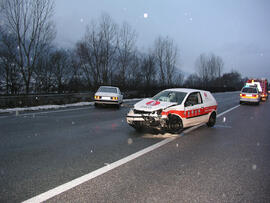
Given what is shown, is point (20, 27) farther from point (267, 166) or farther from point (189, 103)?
point (267, 166)

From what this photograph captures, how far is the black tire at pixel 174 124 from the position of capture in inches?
283

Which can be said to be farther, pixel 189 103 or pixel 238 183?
pixel 189 103

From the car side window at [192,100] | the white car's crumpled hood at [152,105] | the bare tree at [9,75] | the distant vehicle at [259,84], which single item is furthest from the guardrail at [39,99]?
the bare tree at [9,75]

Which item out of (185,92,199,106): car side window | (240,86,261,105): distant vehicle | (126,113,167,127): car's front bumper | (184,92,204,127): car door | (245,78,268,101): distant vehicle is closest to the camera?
(126,113,167,127): car's front bumper

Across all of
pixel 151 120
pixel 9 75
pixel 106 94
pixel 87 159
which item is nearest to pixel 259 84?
pixel 106 94

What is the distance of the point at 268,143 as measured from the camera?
21.9 feet

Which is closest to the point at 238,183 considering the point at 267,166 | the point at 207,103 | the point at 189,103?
the point at 267,166

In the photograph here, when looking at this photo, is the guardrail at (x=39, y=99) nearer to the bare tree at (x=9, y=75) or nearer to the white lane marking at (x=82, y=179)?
the white lane marking at (x=82, y=179)

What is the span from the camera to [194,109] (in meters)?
7.98

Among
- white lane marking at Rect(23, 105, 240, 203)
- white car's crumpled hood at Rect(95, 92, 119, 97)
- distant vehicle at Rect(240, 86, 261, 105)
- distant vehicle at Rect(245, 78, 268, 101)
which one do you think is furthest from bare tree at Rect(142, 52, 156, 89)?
white lane marking at Rect(23, 105, 240, 203)

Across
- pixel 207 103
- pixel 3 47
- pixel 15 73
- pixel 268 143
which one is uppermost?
pixel 3 47

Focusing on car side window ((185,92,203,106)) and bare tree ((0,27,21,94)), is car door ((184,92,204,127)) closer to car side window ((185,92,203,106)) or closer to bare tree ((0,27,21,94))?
car side window ((185,92,203,106))

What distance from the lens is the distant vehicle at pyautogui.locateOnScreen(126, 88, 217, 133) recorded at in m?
6.99

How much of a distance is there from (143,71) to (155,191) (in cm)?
4814
